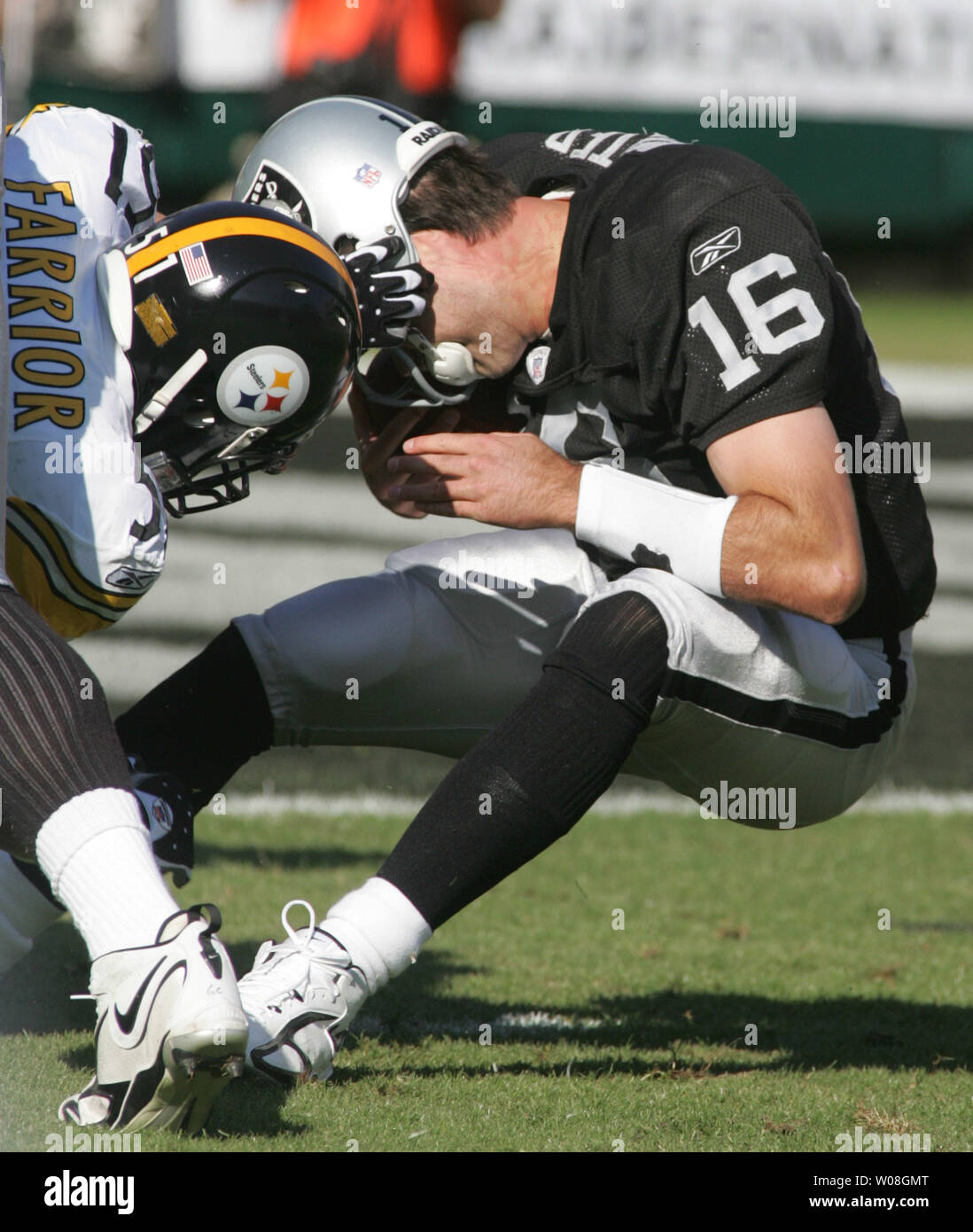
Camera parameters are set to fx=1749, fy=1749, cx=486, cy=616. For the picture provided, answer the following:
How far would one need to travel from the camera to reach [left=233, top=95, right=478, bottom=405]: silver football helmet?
2998mm

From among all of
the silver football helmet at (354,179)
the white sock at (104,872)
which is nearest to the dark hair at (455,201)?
the silver football helmet at (354,179)

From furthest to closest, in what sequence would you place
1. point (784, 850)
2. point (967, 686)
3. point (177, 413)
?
1. point (967, 686)
2. point (784, 850)
3. point (177, 413)

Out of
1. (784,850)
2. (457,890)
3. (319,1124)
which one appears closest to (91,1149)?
(319,1124)

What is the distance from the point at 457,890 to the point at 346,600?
788 mm

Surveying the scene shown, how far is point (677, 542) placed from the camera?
2.74 metres

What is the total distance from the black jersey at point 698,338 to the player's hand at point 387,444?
179 millimetres

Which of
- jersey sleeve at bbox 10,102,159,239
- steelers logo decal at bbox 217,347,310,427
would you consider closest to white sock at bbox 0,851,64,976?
steelers logo decal at bbox 217,347,310,427

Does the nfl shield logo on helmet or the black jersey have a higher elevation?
the nfl shield logo on helmet

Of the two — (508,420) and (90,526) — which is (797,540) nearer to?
(508,420)

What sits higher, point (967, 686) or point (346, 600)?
point (346, 600)

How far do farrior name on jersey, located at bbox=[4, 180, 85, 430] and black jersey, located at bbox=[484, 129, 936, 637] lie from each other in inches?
34.5

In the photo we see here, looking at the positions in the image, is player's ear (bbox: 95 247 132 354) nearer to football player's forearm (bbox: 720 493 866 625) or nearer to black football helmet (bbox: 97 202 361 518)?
black football helmet (bbox: 97 202 361 518)

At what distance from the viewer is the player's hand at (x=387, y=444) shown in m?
2.90

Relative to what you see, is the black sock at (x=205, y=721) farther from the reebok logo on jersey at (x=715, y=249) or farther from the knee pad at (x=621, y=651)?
the reebok logo on jersey at (x=715, y=249)
